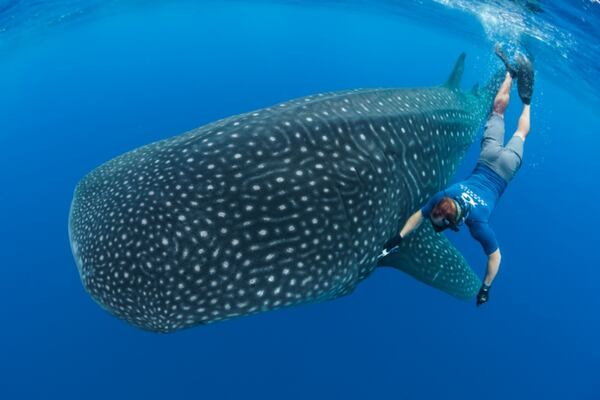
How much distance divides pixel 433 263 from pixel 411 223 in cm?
105

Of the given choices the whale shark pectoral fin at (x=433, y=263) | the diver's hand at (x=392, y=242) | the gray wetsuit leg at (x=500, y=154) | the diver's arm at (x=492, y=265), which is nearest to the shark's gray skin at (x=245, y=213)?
the diver's hand at (x=392, y=242)

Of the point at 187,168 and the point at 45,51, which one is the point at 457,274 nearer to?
the point at 187,168

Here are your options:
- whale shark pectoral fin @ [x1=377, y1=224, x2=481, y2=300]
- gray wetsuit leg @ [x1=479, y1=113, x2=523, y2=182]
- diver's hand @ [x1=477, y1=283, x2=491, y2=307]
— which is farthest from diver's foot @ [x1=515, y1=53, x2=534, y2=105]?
diver's hand @ [x1=477, y1=283, x2=491, y2=307]

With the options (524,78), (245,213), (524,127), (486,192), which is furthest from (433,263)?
(524,78)

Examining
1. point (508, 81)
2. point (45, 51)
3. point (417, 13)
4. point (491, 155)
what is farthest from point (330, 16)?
point (491, 155)

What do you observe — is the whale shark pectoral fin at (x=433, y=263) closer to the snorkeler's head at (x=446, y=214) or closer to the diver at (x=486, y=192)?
the diver at (x=486, y=192)

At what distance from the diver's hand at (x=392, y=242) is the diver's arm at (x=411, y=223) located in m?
0.11

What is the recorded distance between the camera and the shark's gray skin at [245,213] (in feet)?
A: 12.3

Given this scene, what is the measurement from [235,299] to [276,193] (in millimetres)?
1136

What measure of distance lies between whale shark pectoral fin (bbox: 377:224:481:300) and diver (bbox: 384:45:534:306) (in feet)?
1.00

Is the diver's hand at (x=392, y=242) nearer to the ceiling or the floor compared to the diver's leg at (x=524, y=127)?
nearer to the floor

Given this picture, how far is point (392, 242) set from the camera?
534 cm

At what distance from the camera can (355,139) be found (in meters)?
4.83

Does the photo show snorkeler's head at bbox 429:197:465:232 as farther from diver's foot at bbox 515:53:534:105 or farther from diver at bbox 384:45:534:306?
diver's foot at bbox 515:53:534:105
